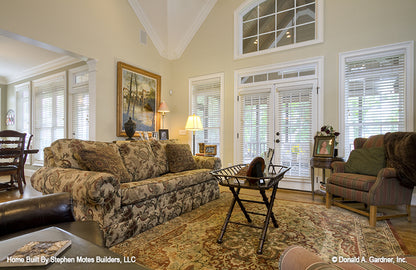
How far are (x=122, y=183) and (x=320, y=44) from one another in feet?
13.2

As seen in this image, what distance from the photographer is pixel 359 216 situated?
2752 millimetres

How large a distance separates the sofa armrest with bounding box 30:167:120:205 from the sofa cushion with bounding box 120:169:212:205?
151 mm

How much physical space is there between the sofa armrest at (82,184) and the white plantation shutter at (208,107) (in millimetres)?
3428

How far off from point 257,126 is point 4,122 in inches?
317

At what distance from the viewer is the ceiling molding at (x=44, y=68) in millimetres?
5354

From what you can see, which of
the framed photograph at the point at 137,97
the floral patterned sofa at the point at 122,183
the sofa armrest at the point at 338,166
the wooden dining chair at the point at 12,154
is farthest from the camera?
the framed photograph at the point at 137,97

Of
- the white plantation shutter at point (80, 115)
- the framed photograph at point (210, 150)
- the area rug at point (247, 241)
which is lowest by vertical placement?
the area rug at point (247, 241)

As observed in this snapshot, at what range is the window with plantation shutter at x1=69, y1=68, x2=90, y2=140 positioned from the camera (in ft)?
16.7

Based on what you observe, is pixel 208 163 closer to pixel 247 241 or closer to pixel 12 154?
pixel 247 241

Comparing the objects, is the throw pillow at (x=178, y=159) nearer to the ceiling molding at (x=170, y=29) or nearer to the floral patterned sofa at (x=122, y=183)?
the floral patterned sofa at (x=122, y=183)

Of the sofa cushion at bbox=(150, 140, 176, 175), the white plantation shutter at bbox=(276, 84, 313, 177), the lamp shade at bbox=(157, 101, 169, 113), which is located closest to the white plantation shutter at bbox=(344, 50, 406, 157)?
the white plantation shutter at bbox=(276, 84, 313, 177)

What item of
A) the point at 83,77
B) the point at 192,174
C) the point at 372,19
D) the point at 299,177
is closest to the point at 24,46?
the point at 83,77

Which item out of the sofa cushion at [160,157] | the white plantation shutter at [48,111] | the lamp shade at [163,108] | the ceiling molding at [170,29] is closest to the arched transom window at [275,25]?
the ceiling molding at [170,29]

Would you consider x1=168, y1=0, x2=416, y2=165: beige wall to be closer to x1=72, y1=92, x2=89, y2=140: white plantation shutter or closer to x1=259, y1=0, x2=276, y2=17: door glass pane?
x1=259, y1=0, x2=276, y2=17: door glass pane
